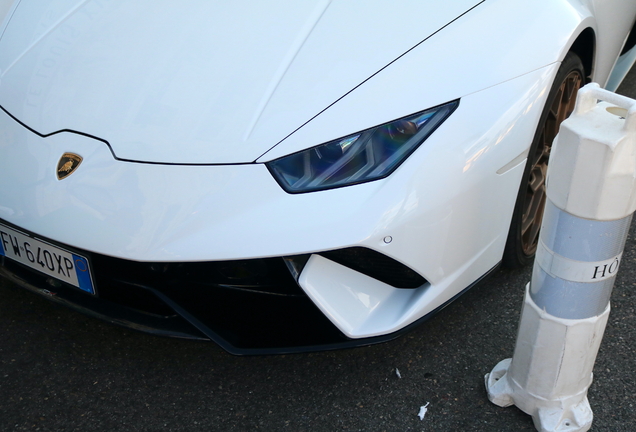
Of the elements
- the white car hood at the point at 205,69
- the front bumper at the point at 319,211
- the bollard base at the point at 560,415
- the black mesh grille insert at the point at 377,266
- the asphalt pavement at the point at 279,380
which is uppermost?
the white car hood at the point at 205,69

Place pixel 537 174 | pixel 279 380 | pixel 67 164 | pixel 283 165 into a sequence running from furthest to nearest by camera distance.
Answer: pixel 537 174
pixel 279 380
pixel 67 164
pixel 283 165

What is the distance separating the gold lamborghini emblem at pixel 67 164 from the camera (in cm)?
160

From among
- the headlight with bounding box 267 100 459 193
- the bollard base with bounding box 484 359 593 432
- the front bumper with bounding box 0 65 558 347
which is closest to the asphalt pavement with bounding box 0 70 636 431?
the bollard base with bounding box 484 359 593 432

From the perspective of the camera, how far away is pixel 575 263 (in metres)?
1.40

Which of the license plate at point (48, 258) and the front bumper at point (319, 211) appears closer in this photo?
the front bumper at point (319, 211)

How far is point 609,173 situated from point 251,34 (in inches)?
39.1

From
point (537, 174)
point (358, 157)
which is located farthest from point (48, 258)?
point (537, 174)

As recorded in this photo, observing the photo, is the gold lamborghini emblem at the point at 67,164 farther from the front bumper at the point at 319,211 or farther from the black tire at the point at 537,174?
the black tire at the point at 537,174

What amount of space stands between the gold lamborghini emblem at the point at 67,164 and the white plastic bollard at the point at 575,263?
3.80 feet

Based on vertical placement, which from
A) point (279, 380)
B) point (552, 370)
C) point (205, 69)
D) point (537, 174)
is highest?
point (205, 69)

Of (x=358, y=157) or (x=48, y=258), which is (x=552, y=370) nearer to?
(x=358, y=157)

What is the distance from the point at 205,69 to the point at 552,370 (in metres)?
1.19

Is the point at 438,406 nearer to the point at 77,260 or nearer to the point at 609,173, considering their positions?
the point at 609,173

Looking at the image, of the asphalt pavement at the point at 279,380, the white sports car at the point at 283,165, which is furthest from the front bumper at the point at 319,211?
the asphalt pavement at the point at 279,380
